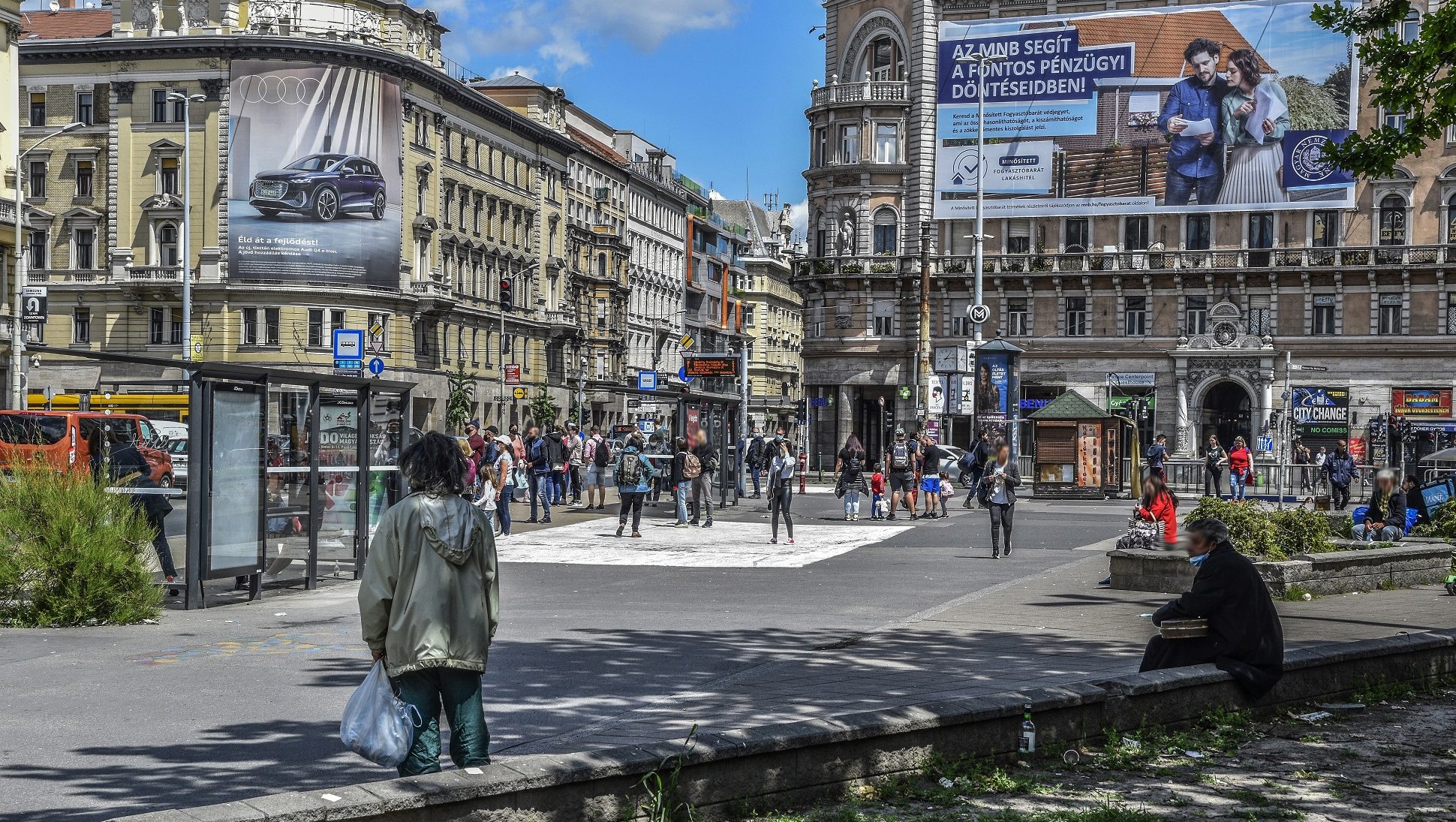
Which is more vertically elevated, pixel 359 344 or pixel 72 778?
pixel 359 344

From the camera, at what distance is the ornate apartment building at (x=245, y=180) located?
66875 millimetres

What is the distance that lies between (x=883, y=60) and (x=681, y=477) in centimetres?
4693

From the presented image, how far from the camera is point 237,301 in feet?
222

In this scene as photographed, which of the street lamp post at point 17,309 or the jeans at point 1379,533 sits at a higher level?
the street lamp post at point 17,309

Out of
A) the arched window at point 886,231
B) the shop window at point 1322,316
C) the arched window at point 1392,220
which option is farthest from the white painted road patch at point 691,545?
the arched window at point 1392,220

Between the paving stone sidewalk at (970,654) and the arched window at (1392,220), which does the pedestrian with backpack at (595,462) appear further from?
the arched window at (1392,220)

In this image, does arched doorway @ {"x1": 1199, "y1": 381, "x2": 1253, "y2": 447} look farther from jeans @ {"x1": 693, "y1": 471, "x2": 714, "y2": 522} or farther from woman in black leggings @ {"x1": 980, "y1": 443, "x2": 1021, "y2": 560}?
woman in black leggings @ {"x1": 980, "y1": 443, "x2": 1021, "y2": 560}

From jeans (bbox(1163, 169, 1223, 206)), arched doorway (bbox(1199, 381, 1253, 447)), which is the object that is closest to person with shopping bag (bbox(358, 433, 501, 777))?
jeans (bbox(1163, 169, 1223, 206))

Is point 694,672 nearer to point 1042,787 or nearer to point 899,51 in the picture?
point 1042,787

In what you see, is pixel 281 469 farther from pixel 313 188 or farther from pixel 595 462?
pixel 313 188

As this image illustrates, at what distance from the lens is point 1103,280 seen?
67625mm

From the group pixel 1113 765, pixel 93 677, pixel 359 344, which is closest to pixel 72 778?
pixel 93 677

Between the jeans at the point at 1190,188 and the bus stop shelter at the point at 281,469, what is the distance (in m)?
50.6

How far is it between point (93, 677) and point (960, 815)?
647cm
